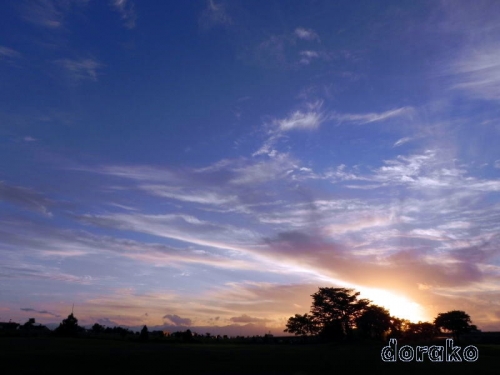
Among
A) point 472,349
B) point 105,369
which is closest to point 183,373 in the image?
point 105,369

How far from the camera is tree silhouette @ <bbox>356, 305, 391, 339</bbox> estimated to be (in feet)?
292

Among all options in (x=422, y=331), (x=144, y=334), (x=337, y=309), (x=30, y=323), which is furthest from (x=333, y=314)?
(x=30, y=323)

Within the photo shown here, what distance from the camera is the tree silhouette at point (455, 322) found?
8756 centimetres

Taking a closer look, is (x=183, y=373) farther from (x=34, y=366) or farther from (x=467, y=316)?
(x=467, y=316)

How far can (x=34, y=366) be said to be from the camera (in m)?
22.9

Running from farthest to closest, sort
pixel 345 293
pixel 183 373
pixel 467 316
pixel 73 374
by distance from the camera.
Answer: pixel 345 293, pixel 467 316, pixel 183 373, pixel 73 374

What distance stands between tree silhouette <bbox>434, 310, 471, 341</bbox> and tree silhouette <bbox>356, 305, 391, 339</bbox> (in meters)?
10.7

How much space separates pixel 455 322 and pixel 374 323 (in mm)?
15899

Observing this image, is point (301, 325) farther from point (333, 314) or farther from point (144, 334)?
point (144, 334)

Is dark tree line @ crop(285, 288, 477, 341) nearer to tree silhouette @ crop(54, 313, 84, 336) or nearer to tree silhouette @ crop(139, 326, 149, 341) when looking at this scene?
tree silhouette @ crop(139, 326, 149, 341)

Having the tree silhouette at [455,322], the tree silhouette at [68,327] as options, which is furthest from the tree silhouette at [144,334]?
the tree silhouette at [455,322]

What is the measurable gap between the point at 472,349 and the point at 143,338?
174ft

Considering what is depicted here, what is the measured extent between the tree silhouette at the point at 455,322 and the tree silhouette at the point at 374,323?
10675 millimetres

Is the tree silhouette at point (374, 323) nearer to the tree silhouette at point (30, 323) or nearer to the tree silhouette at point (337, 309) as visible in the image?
the tree silhouette at point (337, 309)
